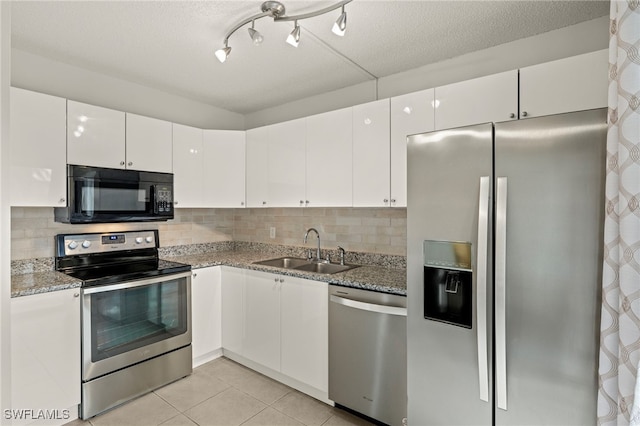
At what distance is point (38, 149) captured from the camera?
2.19m

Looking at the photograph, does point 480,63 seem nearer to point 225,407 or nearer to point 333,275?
point 333,275

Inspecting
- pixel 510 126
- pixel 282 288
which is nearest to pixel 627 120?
pixel 510 126

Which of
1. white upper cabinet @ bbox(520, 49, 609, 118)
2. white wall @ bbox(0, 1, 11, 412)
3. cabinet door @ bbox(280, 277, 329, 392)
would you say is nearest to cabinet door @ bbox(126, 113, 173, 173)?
cabinet door @ bbox(280, 277, 329, 392)

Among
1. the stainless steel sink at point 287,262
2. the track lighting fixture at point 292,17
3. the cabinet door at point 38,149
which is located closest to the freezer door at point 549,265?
the track lighting fixture at point 292,17

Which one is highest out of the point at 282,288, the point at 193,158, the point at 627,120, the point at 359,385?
the point at 193,158

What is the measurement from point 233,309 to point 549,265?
237 centimetres

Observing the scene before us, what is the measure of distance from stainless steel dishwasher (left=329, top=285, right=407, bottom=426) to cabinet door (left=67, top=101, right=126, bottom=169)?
1.90 metres

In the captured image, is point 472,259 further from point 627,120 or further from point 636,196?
point 627,120

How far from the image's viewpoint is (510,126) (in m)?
1.43

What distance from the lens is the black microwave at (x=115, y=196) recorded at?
2334 millimetres

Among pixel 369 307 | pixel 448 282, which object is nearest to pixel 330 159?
pixel 369 307

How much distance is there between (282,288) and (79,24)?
209cm

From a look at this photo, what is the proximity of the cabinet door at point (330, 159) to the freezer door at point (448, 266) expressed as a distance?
35.2 inches

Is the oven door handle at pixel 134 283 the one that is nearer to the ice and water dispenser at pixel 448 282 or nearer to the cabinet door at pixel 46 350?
the cabinet door at pixel 46 350
